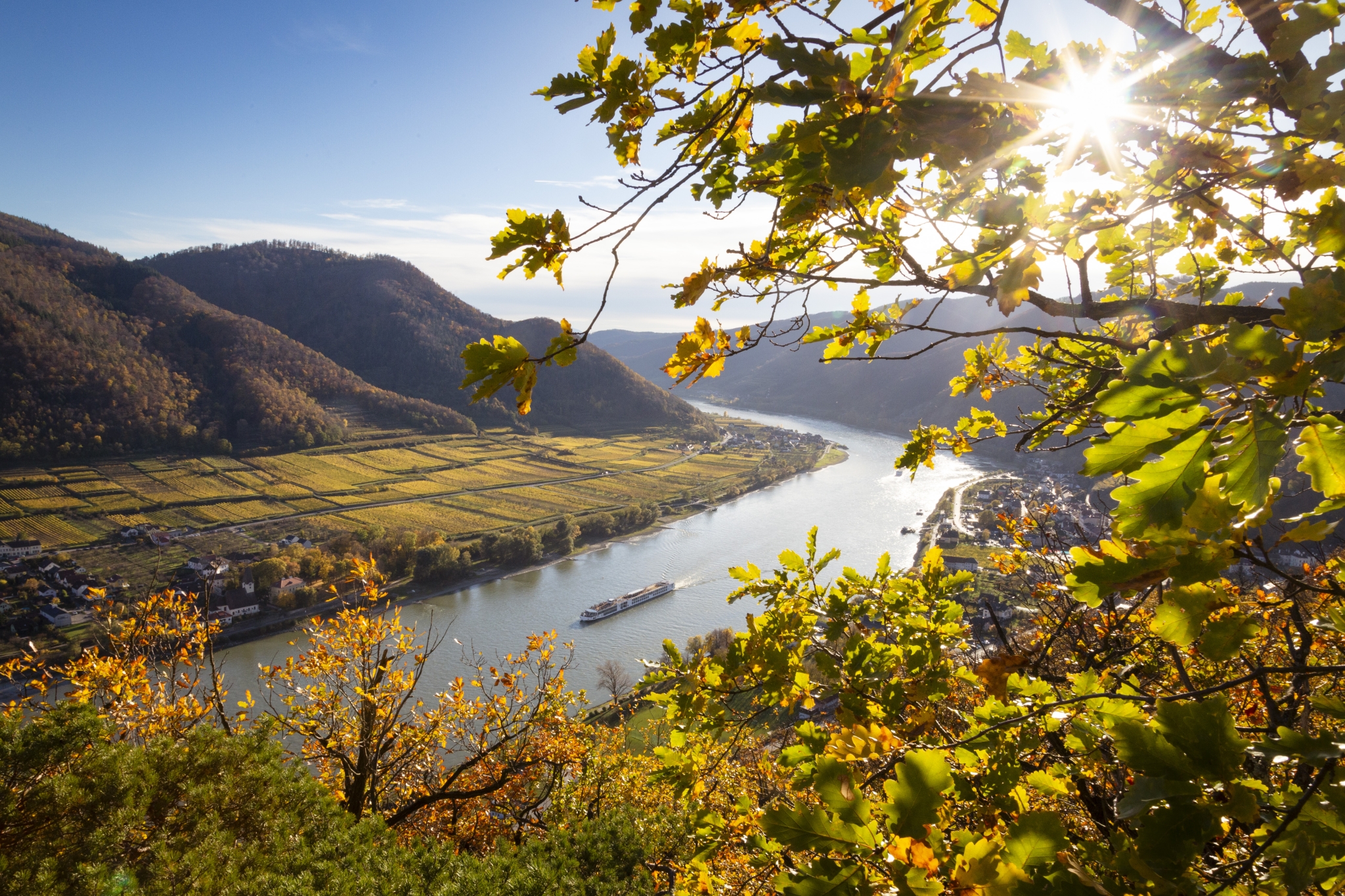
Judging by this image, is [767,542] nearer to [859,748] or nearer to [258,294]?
[859,748]

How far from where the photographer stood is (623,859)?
15.7 ft

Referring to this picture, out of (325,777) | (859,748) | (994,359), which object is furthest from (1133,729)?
(325,777)

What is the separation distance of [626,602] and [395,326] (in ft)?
276

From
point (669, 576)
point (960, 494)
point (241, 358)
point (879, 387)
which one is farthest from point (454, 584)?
point (879, 387)

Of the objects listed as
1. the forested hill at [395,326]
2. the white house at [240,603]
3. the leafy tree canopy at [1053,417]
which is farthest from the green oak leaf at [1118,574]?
the forested hill at [395,326]

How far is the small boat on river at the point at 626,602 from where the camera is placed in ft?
87.2

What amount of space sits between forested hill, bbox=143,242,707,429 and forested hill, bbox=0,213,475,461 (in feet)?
32.9

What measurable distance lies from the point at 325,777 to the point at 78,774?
4.93m

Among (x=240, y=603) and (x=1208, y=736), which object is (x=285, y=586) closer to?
(x=240, y=603)

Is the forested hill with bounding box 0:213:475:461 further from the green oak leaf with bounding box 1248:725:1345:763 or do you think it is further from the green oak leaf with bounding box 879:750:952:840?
the green oak leaf with bounding box 1248:725:1345:763

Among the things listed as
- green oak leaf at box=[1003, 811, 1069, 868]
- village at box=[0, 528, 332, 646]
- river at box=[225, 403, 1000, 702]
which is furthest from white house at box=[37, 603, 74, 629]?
green oak leaf at box=[1003, 811, 1069, 868]

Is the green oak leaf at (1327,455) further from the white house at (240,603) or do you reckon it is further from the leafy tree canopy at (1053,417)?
the white house at (240,603)

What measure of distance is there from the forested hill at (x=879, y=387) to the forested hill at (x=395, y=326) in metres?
11.5

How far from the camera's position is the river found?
23828 millimetres
